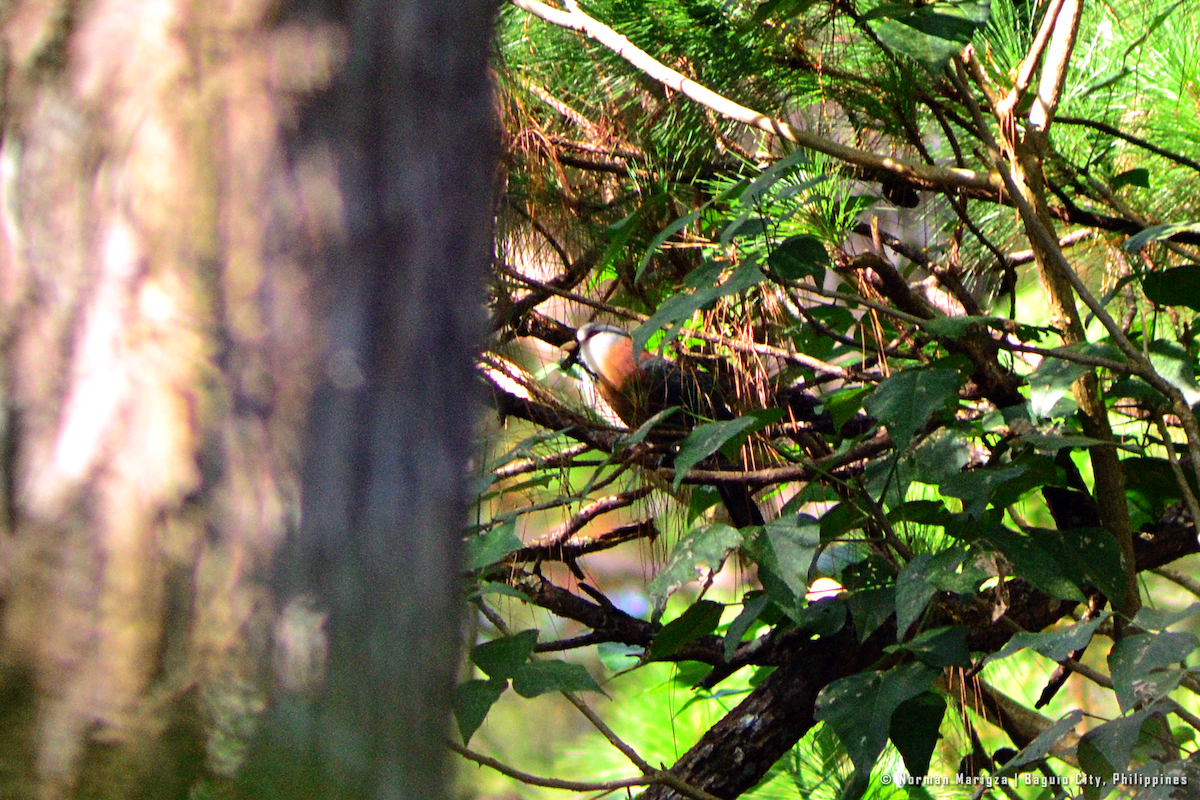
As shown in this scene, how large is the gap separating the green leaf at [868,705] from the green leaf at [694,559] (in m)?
0.18

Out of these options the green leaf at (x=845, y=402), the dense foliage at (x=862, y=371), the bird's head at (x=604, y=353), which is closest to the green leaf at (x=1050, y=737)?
the dense foliage at (x=862, y=371)

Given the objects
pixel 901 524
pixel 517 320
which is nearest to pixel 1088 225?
pixel 901 524

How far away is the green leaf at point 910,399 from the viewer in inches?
35.5

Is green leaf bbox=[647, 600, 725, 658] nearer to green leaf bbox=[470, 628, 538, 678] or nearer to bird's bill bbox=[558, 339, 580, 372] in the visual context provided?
green leaf bbox=[470, 628, 538, 678]

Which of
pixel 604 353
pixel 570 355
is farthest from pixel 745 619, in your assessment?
pixel 604 353

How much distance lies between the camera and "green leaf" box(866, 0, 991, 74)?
85 centimetres

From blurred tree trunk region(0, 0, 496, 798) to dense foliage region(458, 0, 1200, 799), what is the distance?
1.39 ft

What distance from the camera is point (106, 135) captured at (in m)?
0.44

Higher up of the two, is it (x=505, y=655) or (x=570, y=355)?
(x=570, y=355)

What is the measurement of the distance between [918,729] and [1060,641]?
0.94ft

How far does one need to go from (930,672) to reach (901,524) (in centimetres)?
36

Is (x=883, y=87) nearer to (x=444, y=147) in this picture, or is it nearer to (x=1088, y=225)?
(x=1088, y=225)

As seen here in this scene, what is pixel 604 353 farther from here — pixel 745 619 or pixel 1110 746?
pixel 1110 746

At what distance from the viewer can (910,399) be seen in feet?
3.03
